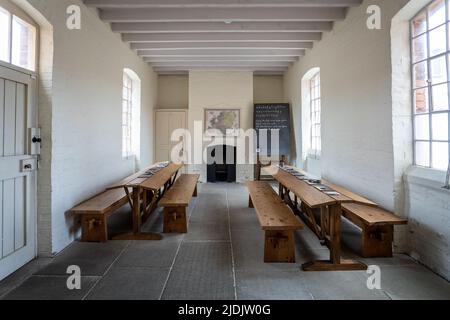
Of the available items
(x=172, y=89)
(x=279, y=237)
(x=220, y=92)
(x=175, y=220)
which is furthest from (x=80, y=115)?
(x=172, y=89)

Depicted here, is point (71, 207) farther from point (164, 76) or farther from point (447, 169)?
point (164, 76)

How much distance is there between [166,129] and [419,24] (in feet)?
20.0

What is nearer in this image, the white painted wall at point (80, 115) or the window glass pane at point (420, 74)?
the window glass pane at point (420, 74)

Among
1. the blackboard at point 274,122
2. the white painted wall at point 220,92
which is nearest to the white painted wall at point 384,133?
the blackboard at point 274,122

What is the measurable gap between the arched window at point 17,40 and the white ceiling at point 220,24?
111 cm

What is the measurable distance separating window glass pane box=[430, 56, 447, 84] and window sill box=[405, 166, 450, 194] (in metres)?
0.81

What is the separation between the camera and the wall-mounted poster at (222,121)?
775cm

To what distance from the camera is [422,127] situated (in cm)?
292

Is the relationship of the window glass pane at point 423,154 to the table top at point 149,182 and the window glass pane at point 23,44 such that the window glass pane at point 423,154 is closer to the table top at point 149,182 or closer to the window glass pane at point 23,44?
the table top at point 149,182

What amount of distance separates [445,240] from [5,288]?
141 inches

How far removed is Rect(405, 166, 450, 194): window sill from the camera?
98.1 inches

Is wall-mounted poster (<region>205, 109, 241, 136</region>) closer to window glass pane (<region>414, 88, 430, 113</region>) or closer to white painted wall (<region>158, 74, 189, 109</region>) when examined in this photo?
white painted wall (<region>158, 74, 189, 109</region>)
